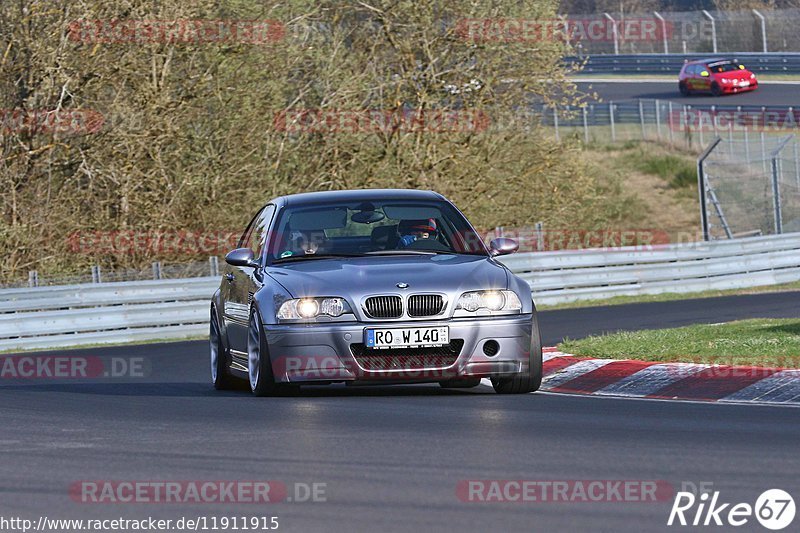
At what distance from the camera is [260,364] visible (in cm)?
1029

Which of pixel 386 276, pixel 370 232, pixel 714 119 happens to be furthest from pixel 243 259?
pixel 714 119

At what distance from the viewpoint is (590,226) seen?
36.2m

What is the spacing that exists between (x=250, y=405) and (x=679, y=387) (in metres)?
2.93

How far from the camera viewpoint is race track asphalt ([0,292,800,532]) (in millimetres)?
5875

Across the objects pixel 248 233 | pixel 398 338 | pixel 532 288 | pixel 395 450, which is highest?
pixel 248 233

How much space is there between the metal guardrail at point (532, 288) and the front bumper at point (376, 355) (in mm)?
12109

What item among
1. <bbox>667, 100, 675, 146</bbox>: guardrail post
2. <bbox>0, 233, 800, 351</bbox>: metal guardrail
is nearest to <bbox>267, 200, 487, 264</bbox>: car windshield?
<bbox>0, 233, 800, 351</bbox>: metal guardrail

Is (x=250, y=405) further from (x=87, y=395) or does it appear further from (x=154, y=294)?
(x=154, y=294)

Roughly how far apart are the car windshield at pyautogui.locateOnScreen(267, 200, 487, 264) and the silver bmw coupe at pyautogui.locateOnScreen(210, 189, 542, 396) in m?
0.02

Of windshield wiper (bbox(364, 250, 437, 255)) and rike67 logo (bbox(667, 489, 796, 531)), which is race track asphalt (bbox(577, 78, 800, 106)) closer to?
windshield wiper (bbox(364, 250, 437, 255))

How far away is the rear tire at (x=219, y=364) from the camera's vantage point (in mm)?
12008

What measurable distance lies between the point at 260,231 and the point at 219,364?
1.12 metres

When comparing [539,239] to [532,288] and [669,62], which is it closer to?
[532,288]

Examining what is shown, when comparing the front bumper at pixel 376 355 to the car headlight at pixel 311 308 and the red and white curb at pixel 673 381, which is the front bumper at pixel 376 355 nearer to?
the car headlight at pixel 311 308
